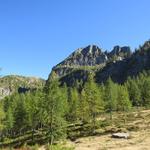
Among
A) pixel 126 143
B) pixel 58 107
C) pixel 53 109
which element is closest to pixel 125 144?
pixel 126 143

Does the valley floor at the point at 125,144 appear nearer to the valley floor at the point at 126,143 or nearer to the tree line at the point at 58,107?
the valley floor at the point at 126,143

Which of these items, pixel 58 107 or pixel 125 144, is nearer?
pixel 125 144

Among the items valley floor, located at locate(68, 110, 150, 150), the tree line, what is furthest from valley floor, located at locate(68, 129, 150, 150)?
the tree line

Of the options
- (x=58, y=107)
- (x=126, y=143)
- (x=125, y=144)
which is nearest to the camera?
(x=125, y=144)

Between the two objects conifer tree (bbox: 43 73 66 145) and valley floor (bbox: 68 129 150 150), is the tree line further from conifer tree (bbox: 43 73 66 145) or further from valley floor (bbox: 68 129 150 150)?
valley floor (bbox: 68 129 150 150)

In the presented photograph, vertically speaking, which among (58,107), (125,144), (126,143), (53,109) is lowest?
(125,144)

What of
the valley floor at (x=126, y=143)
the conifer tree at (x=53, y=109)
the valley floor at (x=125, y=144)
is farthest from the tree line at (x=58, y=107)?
the valley floor at (x=125, y=144)

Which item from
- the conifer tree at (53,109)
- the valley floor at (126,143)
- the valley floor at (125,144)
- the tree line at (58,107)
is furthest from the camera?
the tree line at (58,107)

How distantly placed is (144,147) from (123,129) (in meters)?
24.0

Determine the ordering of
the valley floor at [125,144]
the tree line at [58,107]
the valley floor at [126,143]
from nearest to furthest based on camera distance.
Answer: the valley floor at [125,144] → the valley floor at [126,143] → the tree line at [58,107]

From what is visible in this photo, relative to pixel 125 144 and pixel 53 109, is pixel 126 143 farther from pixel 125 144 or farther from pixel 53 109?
pixel 53 109

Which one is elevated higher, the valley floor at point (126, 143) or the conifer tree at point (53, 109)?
the conifer tree at point (53, 109)

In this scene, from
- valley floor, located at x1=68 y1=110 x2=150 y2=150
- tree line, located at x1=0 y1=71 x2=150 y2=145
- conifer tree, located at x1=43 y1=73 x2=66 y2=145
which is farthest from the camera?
tree line, located at x1=0 y1=71 x2=150 y2=145

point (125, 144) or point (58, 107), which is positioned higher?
point (58, 107)
